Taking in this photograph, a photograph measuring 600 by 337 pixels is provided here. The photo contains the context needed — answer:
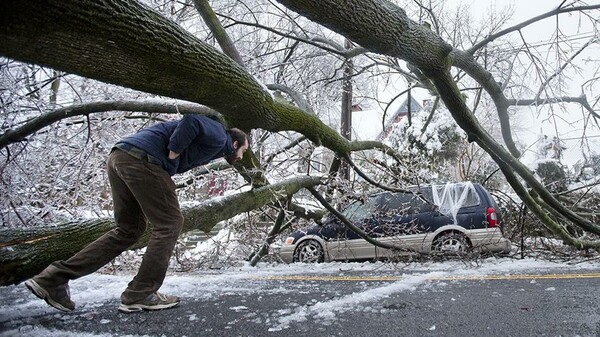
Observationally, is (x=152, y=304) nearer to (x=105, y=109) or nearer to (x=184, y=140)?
(x=184, y=140)

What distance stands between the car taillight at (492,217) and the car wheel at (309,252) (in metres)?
2.99

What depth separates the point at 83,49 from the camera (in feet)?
5.36

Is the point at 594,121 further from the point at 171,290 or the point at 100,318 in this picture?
the point at 100,318

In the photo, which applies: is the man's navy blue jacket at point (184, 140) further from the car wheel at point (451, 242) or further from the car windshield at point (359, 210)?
the car wheel at point (451, 242)

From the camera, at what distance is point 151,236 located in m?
2.97

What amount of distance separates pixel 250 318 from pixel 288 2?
A: 2065 millimetres

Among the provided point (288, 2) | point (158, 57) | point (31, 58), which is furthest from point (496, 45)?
point (31, 58)

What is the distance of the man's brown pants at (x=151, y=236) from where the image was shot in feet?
9.48

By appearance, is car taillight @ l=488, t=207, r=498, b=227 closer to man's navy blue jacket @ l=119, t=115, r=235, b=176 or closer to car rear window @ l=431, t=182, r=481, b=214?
car rear window @ l=431, t=182, r=481, b=214

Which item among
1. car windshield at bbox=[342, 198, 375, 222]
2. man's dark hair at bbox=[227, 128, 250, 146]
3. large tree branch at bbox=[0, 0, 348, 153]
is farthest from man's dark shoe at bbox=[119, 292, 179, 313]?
car windshield at bbox=[342, 198, 375, 222]

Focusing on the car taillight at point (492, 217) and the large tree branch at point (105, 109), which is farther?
the car taillight at point (492, 217)

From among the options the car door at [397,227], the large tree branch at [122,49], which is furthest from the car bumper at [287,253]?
the large tree branch at [122,49]

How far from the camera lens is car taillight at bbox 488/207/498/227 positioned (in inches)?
279

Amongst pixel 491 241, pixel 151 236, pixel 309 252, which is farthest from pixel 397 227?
pixel 151 236
